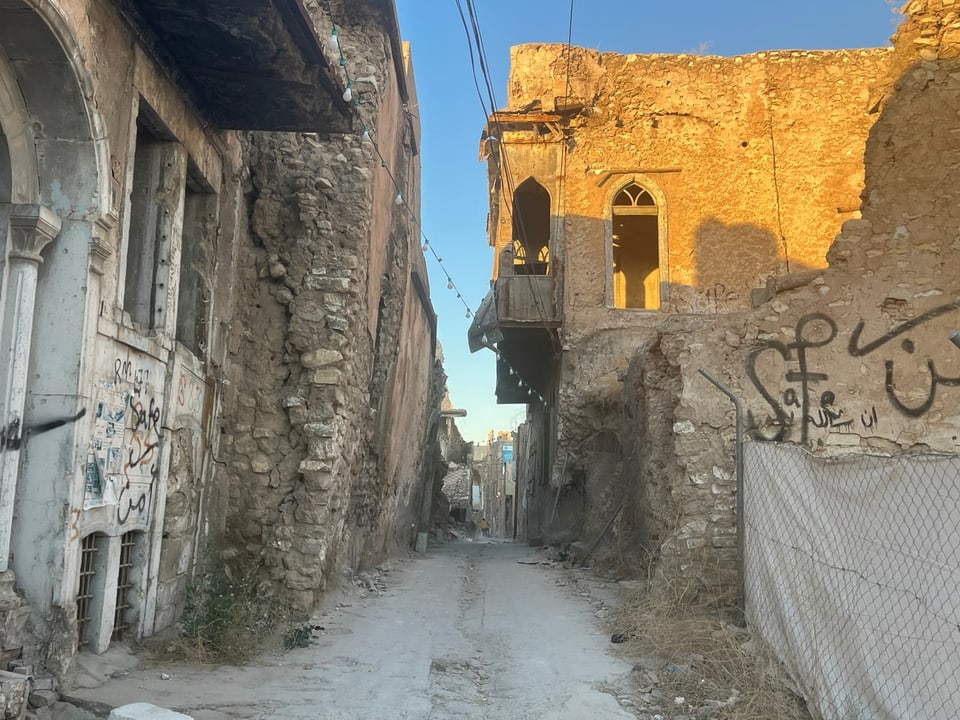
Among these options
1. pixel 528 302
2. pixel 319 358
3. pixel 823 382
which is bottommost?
pixel 823 382

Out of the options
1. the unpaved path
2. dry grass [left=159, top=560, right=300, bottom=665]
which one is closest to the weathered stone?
dry grass [left=159, top=560, right=300, bottom=665]

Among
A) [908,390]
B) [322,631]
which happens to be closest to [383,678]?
[322,631]

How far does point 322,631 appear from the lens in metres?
6.34

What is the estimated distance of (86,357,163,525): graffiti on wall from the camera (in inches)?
183

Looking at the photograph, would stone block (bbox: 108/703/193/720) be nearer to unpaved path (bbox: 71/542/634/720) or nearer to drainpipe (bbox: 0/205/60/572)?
unpaved path (bbox: 71/542/634/720)

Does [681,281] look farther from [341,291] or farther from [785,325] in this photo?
[341,291]

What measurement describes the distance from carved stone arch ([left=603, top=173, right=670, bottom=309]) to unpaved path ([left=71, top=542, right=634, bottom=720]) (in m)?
6.96

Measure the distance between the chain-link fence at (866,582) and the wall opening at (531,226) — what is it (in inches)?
408

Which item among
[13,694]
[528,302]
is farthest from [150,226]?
[528,302]

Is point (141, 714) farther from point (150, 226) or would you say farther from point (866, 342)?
point (866, 342)

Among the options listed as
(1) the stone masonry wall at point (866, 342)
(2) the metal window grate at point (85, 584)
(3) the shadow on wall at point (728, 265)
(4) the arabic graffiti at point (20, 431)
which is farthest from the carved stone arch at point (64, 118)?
(3) the shadow on wall at point (728, 265)

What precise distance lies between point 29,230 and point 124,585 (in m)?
2.48

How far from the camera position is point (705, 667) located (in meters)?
5.02

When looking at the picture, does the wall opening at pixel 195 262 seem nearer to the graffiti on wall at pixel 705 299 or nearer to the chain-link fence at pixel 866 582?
the chain-link fence at pixel 866 582
